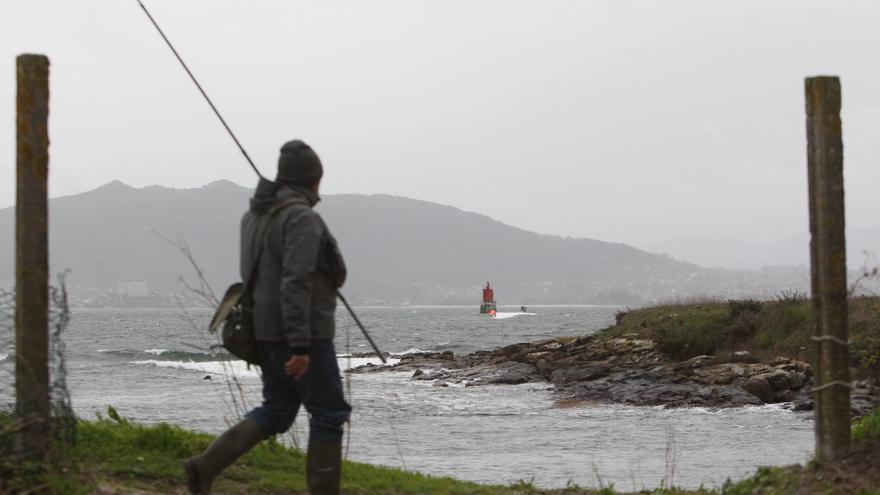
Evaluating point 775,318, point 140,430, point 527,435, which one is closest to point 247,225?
point 140,430

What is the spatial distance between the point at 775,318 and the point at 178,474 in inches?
860

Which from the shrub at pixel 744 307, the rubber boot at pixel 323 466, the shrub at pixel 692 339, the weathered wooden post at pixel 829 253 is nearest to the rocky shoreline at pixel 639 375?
the shrub at pixel 692 339

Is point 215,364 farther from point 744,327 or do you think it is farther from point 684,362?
point 744,327

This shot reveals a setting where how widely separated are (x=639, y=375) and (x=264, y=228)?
66.6ft

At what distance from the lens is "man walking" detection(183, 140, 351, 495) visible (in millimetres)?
5438

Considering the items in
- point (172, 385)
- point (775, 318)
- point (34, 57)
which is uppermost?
point (34, 57)

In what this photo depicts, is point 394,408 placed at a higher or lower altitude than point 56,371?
lower

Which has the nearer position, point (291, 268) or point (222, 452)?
point (291, 268)

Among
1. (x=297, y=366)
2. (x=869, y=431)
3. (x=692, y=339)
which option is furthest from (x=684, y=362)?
(x=297, y=366)

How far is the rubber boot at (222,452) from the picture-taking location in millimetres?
5793

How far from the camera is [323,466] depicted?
5.79m

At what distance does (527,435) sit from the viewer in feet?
58.7

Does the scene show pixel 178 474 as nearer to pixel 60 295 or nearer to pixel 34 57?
pixel 60 295

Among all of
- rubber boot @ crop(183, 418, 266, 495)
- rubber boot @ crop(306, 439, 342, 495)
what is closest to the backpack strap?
rubber boot @ crop(183, 418, 266, 495)
